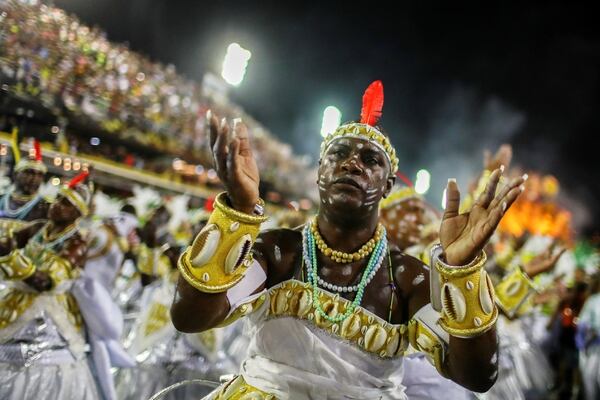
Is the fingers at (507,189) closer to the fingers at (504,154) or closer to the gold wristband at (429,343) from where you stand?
the gold wristband at (429,343)

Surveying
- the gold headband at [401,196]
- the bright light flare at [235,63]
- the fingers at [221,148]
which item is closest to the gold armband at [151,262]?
the gold headband at [401,196]

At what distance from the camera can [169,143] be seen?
1761 cm

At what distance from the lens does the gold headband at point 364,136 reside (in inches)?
93.8

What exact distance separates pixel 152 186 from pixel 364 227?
12.1m

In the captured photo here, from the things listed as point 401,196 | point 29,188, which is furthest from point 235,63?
point 29,188

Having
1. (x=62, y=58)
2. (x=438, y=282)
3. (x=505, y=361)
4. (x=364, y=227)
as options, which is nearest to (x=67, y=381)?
(x=364, y=227)

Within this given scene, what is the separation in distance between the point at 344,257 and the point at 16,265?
2557 mm

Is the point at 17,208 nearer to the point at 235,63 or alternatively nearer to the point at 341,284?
the point at 341,284

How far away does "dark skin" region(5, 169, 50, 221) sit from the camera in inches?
152

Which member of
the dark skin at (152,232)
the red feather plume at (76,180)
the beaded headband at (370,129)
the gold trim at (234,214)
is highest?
the beaded headband at (370,129)

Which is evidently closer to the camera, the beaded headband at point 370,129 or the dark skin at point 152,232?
the beaded headband at point 370,129

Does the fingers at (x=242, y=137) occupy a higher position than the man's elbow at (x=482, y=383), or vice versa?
the fingers at (x=242, y=137)

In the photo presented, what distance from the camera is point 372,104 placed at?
Answer: 2562 millimetres

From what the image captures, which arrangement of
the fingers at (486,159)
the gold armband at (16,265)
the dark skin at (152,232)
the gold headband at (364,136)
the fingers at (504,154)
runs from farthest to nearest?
the dark skin at (152,232), the gold armband at (16,265), the fingers at (486,159), the fingers at (504,154), the gold headband at (364,136)
